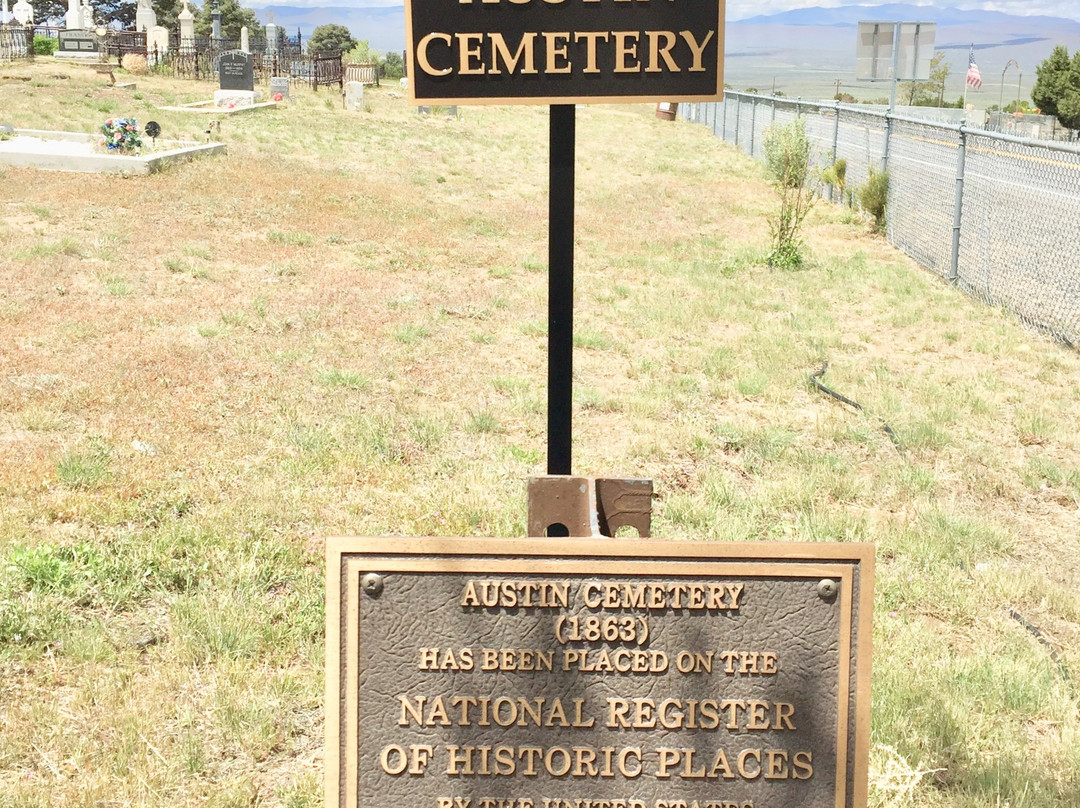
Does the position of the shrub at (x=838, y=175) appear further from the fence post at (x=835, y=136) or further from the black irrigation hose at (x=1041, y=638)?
the black irrigation hose at (x=1041, y=638)

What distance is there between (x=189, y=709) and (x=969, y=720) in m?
2.45

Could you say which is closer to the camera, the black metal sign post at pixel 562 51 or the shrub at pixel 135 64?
the black metal sign post at pixel 562 51

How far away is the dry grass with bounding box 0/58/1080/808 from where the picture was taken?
3447mm

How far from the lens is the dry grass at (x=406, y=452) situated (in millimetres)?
3447

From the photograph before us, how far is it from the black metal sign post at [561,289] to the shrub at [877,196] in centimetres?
1401

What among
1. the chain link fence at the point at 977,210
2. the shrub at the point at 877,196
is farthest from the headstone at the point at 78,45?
the shrub at the point at 877,196

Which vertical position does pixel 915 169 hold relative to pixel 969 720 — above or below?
above

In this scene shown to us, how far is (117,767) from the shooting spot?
10.3 ft

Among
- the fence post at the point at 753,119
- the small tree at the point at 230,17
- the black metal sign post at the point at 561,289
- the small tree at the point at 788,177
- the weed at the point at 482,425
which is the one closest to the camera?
the black metal sign post at the point at 561,289

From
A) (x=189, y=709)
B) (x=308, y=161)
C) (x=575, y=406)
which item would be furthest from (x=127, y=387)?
(x=308, y=161)

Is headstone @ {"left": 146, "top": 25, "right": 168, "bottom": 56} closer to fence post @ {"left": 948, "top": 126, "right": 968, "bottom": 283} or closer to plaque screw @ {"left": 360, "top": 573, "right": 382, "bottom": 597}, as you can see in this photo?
fence post @ {"left": 948, "top": 126, "right": 968, "bottom": 283}

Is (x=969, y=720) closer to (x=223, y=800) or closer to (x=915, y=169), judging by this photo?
(x=223, y=800)

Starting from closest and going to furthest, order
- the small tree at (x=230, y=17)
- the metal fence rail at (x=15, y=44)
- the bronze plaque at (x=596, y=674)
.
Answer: the bronze plaque at (x=596, y=674)
the metal fence rail at (x=15, y=44)
the small tree at (x=230, y=17)

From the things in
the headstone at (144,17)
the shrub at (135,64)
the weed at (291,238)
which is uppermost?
the headstone at (144,17)
